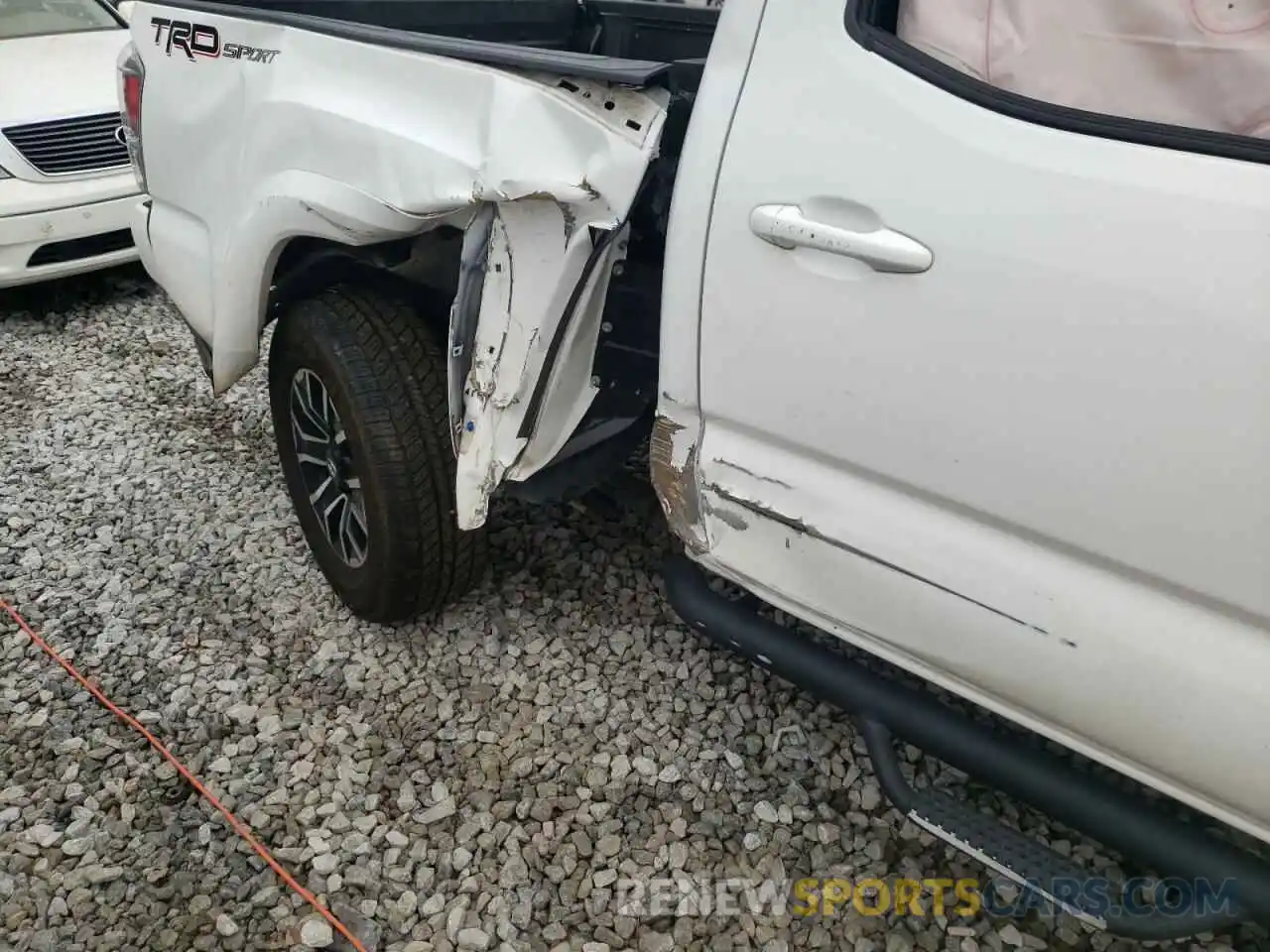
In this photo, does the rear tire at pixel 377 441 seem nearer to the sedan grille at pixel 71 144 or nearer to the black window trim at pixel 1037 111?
the black window trim at pixel 1037 111

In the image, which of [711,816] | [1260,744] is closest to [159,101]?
[711,816]

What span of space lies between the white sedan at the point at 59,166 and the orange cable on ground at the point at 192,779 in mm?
2428

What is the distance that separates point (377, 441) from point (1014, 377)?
1389 mm

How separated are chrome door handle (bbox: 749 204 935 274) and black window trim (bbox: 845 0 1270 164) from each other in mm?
212

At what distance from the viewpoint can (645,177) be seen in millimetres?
1740

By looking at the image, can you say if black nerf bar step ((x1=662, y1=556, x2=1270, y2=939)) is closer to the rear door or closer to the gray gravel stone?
the rear door

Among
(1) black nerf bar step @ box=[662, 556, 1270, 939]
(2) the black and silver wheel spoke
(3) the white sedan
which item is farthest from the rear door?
(3) the white sedan

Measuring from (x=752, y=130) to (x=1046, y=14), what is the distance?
1.42 feet

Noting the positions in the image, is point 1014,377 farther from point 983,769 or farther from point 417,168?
point 417,168

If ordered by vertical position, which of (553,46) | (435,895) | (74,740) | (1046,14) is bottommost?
(74,740)

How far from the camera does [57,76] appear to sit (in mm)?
4586

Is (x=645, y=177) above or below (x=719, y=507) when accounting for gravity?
above

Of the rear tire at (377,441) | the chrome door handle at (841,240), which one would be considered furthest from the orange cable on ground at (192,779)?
the chrome door handle at (841,240)

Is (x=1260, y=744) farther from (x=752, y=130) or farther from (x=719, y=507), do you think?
(x=752, y=130)
